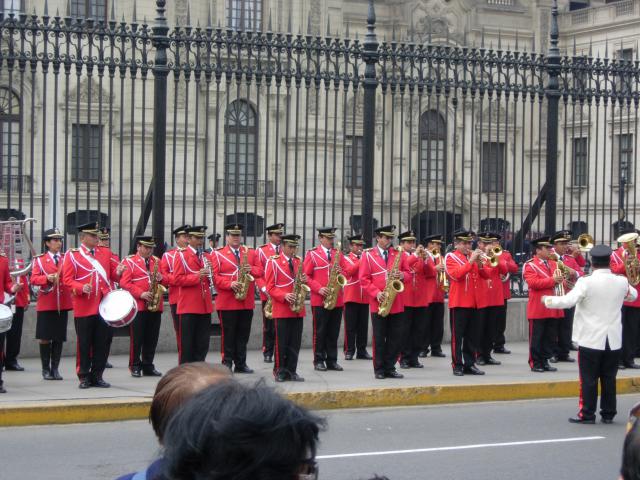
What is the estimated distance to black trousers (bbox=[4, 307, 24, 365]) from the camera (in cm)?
1428

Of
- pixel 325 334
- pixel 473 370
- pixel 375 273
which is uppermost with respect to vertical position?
pixel 375 273

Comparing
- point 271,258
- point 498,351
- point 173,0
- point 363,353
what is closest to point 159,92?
point 271,258

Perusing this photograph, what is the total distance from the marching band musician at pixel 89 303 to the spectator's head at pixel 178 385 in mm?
9209

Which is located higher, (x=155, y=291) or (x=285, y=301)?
(x=155, y=291)

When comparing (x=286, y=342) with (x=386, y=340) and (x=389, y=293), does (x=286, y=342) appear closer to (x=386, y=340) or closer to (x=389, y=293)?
(x=386, y=340)

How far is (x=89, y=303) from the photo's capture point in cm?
1283

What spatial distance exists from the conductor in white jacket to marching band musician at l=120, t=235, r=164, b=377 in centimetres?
496

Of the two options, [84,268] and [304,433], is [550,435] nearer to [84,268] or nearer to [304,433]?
[84,268]

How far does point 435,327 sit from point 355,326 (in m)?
1.33

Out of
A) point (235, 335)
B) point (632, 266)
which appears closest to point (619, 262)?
point (632, 266)

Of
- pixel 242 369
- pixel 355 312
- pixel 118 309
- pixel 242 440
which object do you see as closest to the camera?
pixel 242 440

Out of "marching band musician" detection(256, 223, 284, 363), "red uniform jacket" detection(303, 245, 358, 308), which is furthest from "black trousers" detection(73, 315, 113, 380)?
"red uniform jacket" detection(303, 245, 358, 308)

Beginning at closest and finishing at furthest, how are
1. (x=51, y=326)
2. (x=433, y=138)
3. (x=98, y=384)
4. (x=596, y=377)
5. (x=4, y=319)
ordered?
(x=596, y=377), (x=4, y=319), (x=98, y=384), (x=51, y=326), (x=433, y=138)

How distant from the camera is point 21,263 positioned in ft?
44.7
